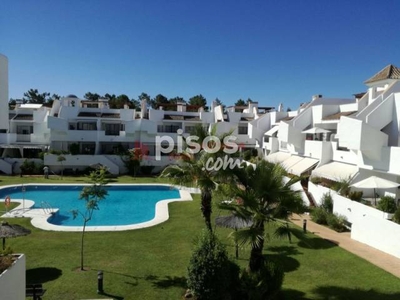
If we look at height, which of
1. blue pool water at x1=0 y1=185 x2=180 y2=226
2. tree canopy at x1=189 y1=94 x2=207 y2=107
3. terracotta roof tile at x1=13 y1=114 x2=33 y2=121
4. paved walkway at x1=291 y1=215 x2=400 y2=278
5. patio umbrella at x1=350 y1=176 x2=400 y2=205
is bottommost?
blue pool water at x1=0 y1=185 x2=180 y2=226

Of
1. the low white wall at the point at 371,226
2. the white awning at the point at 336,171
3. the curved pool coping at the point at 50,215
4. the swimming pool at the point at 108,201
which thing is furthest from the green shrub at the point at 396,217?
the swimming pool at the point at 108,201

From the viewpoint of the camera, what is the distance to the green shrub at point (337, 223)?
934 inches

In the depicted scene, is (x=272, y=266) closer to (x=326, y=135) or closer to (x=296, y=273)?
(x=296, y=273)

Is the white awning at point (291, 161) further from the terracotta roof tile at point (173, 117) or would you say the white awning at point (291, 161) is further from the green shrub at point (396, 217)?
the terracotta roof tile at point (173, 117)

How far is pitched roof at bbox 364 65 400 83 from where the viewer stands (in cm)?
3553

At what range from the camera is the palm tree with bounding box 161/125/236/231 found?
1485 centimetres

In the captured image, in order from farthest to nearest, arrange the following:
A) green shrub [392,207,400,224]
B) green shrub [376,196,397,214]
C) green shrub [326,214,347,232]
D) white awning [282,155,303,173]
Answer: white awning [282,155,303,173]
green shrub [326,214,347,232]
green shrub [376,196,397,214]
green shrub [392,207,400,224]

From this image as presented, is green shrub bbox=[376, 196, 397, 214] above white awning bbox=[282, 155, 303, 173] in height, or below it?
below

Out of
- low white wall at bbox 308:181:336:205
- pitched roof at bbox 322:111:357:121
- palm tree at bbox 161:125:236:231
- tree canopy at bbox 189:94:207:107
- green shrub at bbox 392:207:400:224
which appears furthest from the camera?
tree canopy at bbox 189:94:207:107

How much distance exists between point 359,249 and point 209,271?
12114 millimetres

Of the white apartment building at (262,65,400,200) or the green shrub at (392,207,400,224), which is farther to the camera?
the white apartment building at (262,65,400,200)

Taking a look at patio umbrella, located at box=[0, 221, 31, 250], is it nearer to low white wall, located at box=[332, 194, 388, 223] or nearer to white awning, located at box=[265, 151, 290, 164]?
low white wall, located at box=[332, 194, 388, 223]

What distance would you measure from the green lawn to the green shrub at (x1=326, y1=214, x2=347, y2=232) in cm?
355

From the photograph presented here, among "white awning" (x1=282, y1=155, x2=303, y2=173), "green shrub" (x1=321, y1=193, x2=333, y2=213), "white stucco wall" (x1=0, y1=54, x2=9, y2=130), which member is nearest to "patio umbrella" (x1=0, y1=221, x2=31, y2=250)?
"white stucco wall" (x1=0, y1=54, x2=9, y2=130)
